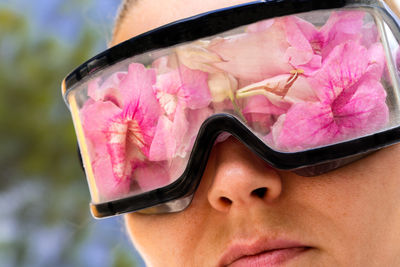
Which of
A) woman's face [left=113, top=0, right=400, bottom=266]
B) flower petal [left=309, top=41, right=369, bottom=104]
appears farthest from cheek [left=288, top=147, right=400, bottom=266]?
flower petal [left=309, top=41, right=369, bottom=104]

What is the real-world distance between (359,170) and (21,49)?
17.3ft

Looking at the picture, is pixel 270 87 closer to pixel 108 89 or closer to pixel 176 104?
pixel 176 104

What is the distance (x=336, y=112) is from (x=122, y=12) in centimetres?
59

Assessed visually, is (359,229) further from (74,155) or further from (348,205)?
(74,155)

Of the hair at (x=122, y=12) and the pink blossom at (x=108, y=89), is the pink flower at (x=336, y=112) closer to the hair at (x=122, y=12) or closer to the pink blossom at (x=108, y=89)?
the pink blossom at (x=108, y=89)

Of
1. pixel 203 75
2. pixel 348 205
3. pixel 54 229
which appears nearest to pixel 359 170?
pixel 348 205

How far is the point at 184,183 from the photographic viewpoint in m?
0.85

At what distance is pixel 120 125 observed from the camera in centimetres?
91

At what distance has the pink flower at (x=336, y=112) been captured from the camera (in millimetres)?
785

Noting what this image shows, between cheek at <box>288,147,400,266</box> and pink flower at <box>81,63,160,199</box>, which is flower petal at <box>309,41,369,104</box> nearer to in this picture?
cheek at <box>288,147,400,266</box>

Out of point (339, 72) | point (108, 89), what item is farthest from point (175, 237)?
point (339, 72)

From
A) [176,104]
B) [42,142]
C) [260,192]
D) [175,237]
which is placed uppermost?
[176,104]

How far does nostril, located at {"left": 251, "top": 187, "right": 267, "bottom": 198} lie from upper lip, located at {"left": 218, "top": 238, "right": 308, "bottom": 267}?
0.06 meters

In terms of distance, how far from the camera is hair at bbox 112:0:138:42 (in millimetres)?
1157
